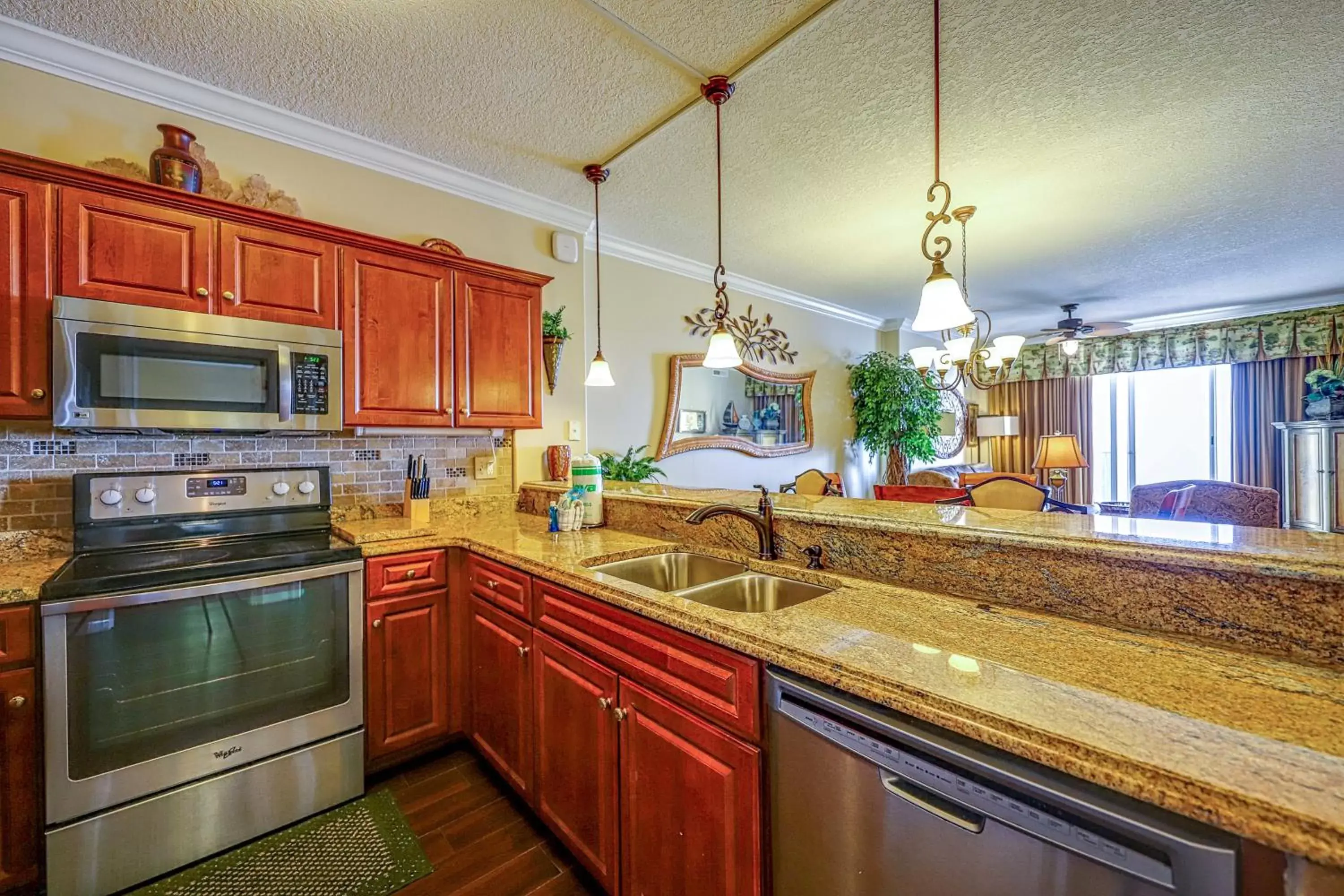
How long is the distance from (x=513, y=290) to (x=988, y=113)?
86.9 inches

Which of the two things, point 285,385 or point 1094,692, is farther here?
point 285,385

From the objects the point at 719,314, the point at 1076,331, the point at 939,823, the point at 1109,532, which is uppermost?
the point at 1076,331

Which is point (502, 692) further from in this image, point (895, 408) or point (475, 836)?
point (895, 408)

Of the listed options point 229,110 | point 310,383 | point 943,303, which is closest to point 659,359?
point 310,383

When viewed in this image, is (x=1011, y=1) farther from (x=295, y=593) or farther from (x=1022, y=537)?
(x=295, y=593)

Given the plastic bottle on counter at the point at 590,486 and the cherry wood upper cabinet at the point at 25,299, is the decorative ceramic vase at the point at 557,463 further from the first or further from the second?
the cherry wood upper cabinet at the point at 25,299

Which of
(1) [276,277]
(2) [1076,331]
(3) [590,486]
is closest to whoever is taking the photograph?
(1) [276,277]

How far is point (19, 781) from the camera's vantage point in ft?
4.74

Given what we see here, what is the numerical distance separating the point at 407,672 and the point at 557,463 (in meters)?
1.30

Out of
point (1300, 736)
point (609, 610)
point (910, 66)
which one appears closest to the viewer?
point (1300, 736)

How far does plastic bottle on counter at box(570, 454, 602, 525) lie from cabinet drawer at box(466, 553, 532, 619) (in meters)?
0.50

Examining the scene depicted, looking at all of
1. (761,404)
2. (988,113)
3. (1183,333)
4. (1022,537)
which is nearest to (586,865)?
(1022,537)

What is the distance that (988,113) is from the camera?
2.22 m

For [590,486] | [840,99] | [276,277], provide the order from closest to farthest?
[276,277], [840,99], [590,486]
